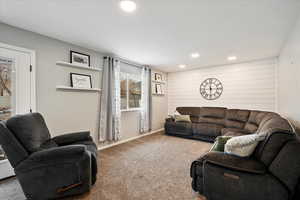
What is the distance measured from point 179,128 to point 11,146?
3.87 meters

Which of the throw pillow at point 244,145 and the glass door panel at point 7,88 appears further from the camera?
the glass door panel at point 7,88

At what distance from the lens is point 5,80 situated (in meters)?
2.03

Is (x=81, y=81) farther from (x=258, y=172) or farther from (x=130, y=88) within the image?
(x=258, y=172)

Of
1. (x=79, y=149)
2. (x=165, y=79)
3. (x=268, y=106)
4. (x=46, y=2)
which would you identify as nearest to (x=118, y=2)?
(x=46, y=2)

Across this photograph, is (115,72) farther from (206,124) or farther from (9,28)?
(206,124)

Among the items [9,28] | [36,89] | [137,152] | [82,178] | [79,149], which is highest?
[9,28]

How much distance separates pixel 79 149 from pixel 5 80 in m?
1.71

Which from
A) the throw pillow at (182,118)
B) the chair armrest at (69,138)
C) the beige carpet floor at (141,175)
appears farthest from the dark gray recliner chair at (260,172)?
the throw pillow at (182,118)

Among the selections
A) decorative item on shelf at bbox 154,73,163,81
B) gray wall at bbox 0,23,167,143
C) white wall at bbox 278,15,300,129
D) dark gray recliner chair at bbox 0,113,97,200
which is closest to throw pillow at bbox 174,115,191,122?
decorative item on shelf at bbox 154,73,163,81

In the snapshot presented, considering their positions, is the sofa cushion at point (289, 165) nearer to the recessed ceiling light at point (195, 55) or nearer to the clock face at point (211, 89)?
the recessed ceiling light at point (195, 55)

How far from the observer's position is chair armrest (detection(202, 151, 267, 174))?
129 cm

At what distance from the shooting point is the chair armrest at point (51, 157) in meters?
1.45

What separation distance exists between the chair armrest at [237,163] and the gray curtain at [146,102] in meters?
2.93

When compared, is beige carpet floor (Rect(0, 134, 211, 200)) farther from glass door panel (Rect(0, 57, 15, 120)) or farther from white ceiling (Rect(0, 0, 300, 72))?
white ceiling (Rect(0, 0, 300, 72))
